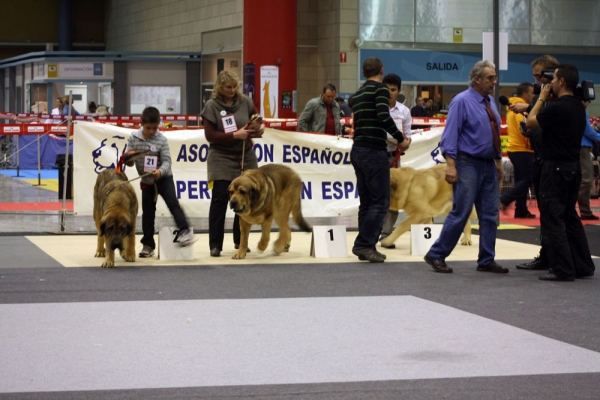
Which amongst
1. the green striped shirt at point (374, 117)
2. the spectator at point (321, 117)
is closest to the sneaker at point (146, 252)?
the green striped shirt at point (374, 117)

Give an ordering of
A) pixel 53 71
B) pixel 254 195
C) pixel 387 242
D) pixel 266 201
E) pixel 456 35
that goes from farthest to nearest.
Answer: pixel 53 71 → pixel 456 35 → pixel 387 242 → pixel 266 201 → pixel 254 195

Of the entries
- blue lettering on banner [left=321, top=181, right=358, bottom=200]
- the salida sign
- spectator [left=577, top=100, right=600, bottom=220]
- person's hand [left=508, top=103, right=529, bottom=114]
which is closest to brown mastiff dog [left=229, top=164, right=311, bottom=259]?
person's hand [left=508, top=103, right=529, bottom=114]

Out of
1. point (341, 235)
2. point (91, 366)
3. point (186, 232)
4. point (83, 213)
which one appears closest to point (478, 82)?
point (341, 235)

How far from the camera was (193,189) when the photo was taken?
530 inches

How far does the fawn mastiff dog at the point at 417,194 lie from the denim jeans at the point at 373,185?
3.56 feet

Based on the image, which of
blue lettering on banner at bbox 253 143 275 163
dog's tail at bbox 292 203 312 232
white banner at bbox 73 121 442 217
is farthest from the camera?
blue lettering on banner at bbox 253 143 275 163

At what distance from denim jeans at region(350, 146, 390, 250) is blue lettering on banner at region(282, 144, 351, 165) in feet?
12.0

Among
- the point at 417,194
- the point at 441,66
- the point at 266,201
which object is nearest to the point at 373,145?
the point at 266,201

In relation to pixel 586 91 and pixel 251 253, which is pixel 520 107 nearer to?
pixel 586 91

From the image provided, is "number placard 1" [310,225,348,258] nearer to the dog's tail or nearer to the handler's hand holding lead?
the dog's tail

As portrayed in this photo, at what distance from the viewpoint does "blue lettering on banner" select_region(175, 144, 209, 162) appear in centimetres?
1348

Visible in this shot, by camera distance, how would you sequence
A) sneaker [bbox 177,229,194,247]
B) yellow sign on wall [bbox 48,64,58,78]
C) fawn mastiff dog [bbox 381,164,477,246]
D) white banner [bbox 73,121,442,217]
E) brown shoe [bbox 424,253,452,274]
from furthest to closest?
Answer: yellow sign on wall [bbox 48,64,58,78]
white banner [bbox 73,121,442,217]
fawn mastiff dog [bbox 381,164,477,246]
sneaker [bbox 177,229,194,247]
brown shoe [bbox 424,253,452,274]

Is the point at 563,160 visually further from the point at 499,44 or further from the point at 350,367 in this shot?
the point at 499,44

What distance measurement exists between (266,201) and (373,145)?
1.18m
